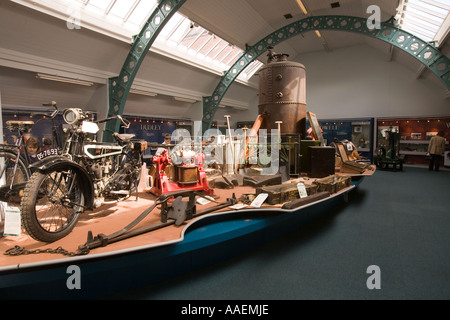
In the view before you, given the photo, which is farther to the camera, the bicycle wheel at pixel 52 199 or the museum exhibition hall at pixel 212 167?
the museum exhibition hall at pixel 212 167

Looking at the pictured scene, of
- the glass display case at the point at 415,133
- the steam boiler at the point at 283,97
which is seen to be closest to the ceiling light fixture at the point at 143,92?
the steam boiler at the point at 283,97

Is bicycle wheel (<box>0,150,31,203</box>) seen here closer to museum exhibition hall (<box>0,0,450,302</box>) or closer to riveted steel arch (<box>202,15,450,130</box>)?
museum exhibition hall (<box>0,0,450,302</box>)

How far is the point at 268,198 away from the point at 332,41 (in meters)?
14.0

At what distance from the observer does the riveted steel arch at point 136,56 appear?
7.28 meters

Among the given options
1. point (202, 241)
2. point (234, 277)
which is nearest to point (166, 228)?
point (202, 241)

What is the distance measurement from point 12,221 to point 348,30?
11728mm

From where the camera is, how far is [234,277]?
A: 2.44 metres

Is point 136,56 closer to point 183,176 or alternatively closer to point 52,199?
point 183,176

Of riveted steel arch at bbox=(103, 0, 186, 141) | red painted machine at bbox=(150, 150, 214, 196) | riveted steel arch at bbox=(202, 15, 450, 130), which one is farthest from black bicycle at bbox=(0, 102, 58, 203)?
riveted steel arch at bbox=(202, 15, 450, 130)

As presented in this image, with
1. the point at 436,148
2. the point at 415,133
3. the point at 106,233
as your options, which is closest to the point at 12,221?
the point at 106,233

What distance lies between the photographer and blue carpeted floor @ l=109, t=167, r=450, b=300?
2.21 metres

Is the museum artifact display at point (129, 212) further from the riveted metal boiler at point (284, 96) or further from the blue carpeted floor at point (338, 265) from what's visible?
the riveted metal boiler at point (284, 96)

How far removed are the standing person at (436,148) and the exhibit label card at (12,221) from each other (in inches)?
547
